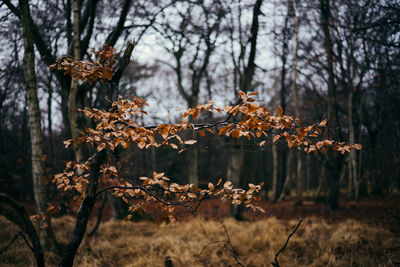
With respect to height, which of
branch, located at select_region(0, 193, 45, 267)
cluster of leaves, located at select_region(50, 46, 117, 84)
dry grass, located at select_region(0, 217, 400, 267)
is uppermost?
cluster of leaves, located at select_region(50, 46, 117, 84)

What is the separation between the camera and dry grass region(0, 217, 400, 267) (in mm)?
4086

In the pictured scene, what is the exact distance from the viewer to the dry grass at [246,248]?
4.09 meters

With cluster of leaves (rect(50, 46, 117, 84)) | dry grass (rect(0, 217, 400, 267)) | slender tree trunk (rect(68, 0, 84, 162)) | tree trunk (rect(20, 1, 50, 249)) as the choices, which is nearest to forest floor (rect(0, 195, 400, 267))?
dry grass (rect(0, 217, 400, 267))

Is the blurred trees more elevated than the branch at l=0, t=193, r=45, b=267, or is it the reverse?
the blurred trees

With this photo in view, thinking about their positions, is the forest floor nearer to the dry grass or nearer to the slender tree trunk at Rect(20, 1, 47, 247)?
the dry grass

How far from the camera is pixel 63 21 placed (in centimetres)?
662

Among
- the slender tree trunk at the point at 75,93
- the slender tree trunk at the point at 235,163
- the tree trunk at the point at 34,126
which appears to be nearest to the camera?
the tree trunk at the point at 34,126

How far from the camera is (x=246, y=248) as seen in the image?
486cm

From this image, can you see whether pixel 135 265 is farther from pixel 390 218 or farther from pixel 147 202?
pixel 390 218

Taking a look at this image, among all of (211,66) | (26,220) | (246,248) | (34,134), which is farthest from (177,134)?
(211,66)

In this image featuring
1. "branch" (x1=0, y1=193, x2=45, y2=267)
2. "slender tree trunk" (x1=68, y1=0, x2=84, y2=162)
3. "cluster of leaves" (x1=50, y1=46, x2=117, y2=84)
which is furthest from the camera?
"slender tree trunk" (x1=68, y1=0, x2=84, y2=162)

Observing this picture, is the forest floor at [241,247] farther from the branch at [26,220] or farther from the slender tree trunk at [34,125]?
the branch at [26,220]

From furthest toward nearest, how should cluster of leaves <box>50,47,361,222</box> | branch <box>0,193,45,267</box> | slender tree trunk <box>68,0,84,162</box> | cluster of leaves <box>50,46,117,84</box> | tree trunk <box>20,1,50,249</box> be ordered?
slender tree trunk <box>68,0,84,162</box>
tree trunk <box>20,1,50,249</box>
cluster of leaves <box>50,46,117,84</box>
cluster of leaves <box>50,47,361,222</box>
branch <box>0,193,45,267</box>

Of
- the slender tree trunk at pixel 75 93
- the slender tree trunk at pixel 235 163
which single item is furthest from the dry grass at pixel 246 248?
the slender tree trunk at pixel 75 93
